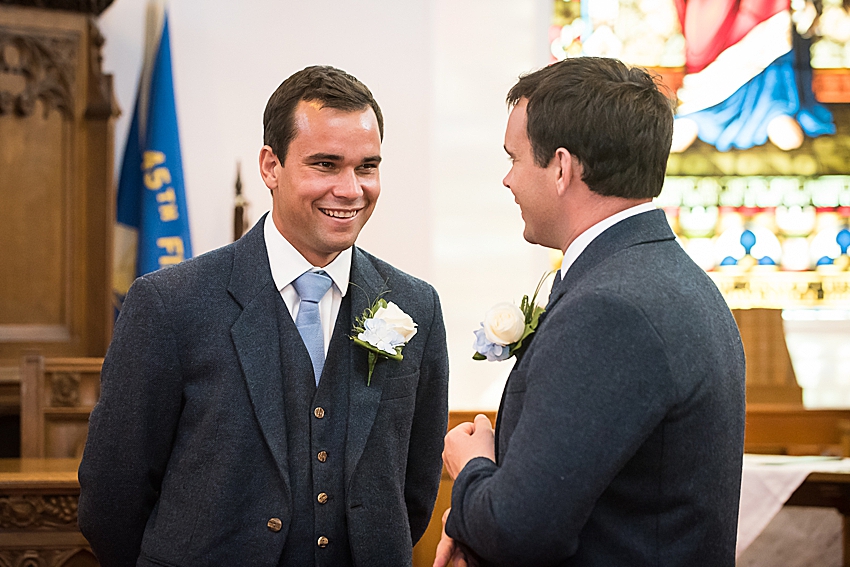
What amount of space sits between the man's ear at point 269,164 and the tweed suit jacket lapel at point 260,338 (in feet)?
0.41

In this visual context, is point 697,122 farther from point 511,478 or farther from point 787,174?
point 511,478

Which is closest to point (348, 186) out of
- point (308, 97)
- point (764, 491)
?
point (308, 97)

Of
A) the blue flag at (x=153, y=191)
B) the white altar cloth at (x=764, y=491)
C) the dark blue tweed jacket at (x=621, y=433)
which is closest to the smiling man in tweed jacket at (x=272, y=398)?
the dark blue tweed jacket at (x=621, y=433)

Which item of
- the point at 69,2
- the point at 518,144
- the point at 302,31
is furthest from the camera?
the point at 302,31

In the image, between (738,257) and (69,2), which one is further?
(738,257)

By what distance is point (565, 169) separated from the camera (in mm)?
1606

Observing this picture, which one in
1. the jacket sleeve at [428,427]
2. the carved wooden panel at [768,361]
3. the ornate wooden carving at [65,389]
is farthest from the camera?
the carved wooden panel at [768,361]

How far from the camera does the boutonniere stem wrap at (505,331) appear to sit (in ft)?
5.72

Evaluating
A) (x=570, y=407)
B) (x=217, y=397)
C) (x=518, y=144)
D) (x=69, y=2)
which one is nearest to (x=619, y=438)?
(x=570, y=407)

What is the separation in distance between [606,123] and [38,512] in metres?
2.42

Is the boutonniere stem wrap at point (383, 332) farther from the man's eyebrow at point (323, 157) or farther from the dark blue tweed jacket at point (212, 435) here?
the man's eyebrow at point (323, 157)

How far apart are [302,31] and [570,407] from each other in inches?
203

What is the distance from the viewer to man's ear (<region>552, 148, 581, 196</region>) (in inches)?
63.1

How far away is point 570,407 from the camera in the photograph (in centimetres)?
140
